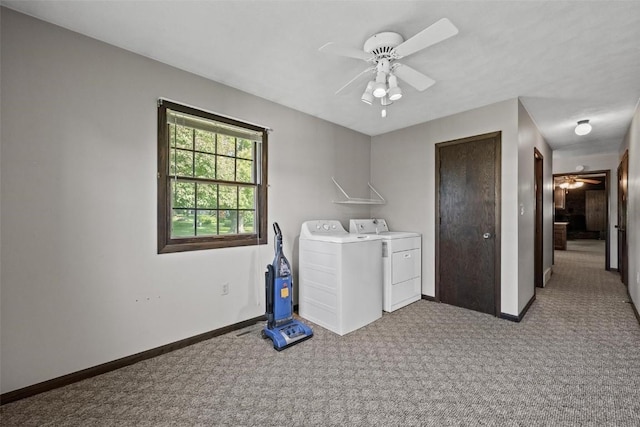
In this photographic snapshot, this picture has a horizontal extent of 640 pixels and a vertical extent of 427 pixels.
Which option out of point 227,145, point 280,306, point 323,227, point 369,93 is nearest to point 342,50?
point 369,93

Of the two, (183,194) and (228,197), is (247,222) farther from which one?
(183,194)

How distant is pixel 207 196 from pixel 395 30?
6.95 ft

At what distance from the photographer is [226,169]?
2.89m

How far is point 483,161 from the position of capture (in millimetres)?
3314

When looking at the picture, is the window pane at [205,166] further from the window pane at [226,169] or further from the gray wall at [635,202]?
the gray wall at [635,202]

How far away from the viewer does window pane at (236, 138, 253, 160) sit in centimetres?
303

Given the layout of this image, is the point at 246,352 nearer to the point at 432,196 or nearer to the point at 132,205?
the point at 132,205

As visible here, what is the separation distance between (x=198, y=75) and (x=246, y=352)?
101 inches

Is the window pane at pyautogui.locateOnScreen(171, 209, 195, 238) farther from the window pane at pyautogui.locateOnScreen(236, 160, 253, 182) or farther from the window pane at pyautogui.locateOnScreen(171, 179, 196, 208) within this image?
the window pane at pyautogui.locateOnScreen(236, 160, 253, 182)

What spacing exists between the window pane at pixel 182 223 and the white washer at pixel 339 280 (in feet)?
3.98

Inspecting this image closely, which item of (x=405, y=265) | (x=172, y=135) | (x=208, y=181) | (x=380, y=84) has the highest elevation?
(x=380, y=84)

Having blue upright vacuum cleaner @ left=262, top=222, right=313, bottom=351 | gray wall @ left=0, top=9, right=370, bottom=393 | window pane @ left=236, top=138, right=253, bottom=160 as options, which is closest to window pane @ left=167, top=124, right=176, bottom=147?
gray wall @ left=0, top=9, right=370, bottom=393

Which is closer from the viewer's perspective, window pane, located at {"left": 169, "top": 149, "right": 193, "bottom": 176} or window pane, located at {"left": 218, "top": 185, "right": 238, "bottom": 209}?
window pane, located at {"left": 169, "top": 149, "right": 193, "bottom": 176}

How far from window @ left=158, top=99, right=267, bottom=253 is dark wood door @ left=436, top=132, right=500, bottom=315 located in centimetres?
231
